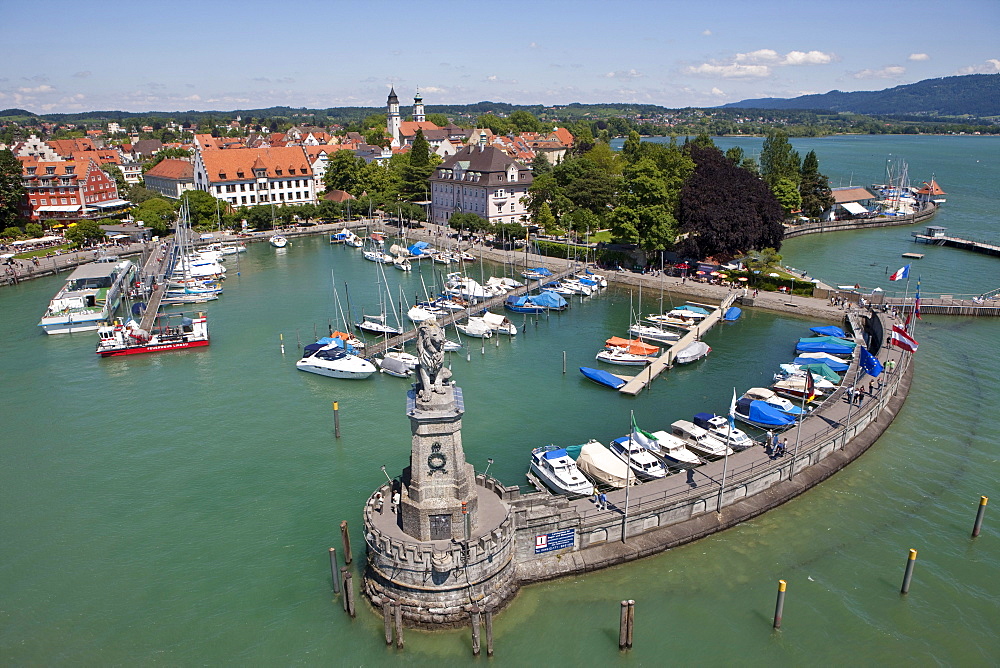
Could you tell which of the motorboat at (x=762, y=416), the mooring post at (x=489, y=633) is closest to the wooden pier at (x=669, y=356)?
the motorboat at (x=762, y=416)

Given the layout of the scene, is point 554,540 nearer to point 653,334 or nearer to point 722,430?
point 722,430

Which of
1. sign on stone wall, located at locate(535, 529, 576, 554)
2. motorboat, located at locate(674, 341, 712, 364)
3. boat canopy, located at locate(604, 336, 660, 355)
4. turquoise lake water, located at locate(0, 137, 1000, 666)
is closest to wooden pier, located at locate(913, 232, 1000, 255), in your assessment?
turquoise lake water, located at locate(0, 137, 1000, 666)

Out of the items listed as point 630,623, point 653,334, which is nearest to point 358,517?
point 630,623

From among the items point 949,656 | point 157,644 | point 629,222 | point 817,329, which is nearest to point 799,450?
point 949,656

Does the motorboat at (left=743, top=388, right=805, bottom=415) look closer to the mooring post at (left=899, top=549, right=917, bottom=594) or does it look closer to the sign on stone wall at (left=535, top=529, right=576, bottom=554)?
the mooring post at (left=899, top=549, right=917, bottom=594)

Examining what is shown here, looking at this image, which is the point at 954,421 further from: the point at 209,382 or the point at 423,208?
the point at 423,208

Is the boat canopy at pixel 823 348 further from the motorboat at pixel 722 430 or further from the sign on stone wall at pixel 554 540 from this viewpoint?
the sign on stone wall at pixel 554 540
